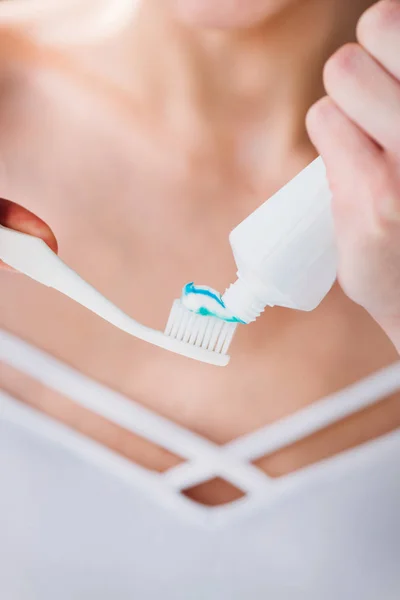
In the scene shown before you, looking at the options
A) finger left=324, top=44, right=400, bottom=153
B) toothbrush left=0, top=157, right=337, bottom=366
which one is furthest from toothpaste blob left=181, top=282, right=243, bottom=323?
finger left=324, top=44, right=400, bottom=153

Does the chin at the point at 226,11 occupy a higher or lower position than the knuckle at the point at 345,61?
higher

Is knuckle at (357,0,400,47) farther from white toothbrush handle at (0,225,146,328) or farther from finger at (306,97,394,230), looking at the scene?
white toothbrush handle at (0,225,146,328)

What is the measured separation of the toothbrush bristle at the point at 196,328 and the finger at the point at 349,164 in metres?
0.09

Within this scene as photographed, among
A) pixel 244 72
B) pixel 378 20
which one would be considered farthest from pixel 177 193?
pixel 378 20

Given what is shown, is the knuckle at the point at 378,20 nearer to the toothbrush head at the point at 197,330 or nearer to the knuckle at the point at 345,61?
the knuckle at the point at 345,61

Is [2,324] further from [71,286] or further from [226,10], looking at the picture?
[226,10]

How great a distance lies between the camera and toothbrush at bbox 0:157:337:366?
0.94ft

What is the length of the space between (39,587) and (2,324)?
23 cm

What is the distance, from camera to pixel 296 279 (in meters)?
0.29

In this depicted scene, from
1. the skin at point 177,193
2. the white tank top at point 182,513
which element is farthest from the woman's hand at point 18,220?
the white tank top at point 182,513

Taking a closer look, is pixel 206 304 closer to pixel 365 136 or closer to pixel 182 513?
pixel 365 136

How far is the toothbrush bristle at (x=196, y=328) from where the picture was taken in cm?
34

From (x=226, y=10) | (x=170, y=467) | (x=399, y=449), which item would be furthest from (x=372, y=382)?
(x=226, y=10)

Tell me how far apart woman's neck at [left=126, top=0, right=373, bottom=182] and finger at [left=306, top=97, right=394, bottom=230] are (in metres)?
0.10
